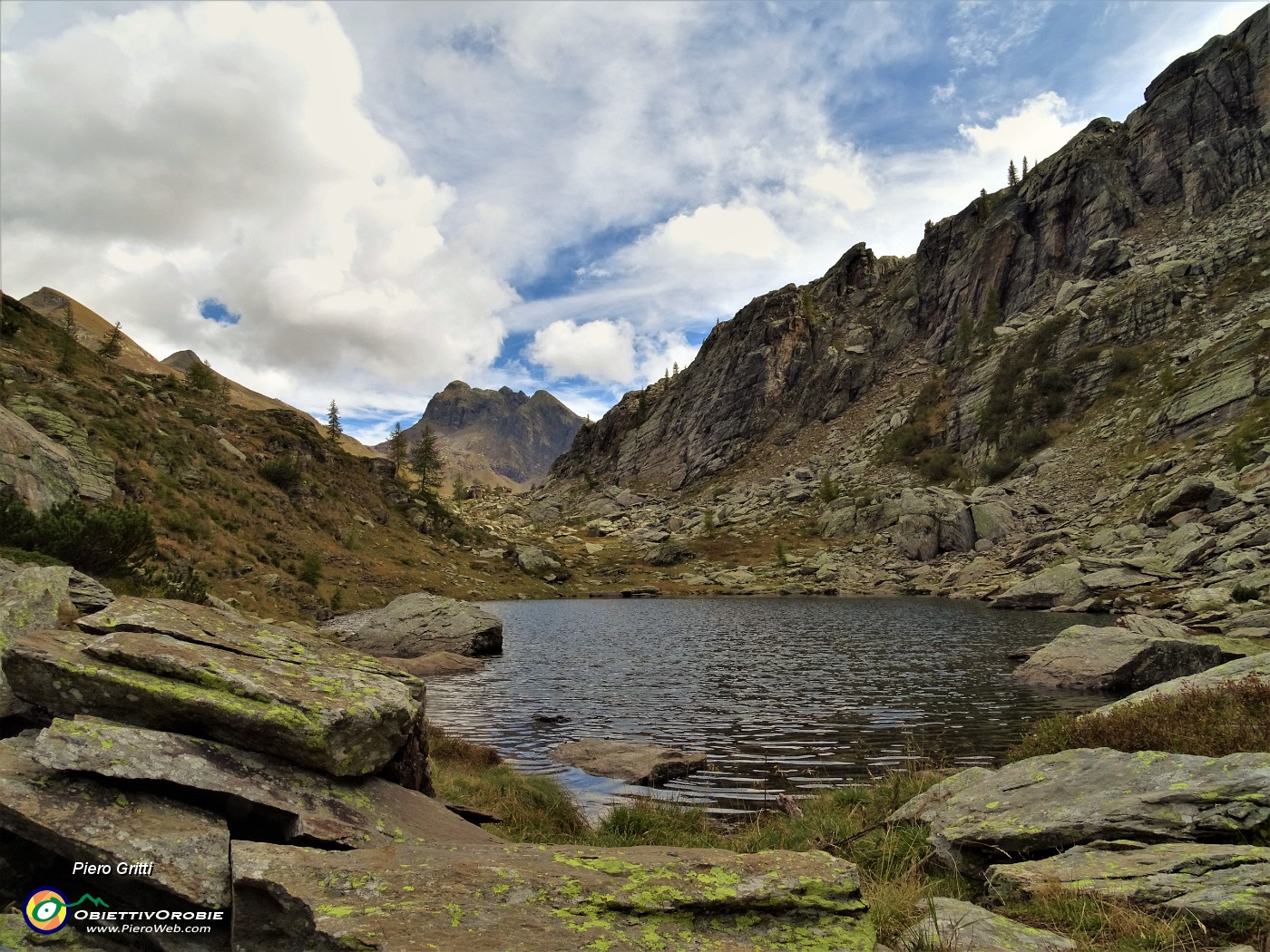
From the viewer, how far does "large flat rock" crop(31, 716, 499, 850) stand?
6.20 meters

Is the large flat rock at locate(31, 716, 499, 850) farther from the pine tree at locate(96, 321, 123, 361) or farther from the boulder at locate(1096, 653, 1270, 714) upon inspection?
the pine tree at locate(96, 321, 123, 361)

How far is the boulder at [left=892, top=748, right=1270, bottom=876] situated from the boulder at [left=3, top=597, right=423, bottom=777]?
8.51 m

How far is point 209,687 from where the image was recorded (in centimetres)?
759

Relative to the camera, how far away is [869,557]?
3851 inches

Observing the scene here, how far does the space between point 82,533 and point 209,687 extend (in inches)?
751

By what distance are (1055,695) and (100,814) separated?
30508 millimetres

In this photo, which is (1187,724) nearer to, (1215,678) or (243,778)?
(1215,678)

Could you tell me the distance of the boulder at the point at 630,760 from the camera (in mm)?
18234

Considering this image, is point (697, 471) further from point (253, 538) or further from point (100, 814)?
point (100, 814)

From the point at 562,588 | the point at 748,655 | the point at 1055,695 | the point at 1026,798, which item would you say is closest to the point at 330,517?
the point at 562,588

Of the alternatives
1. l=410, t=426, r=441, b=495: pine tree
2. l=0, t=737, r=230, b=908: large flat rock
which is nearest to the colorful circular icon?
l=0, t=737, r=230, b=908: large flat rock

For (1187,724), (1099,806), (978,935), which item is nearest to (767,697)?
(1187,724)

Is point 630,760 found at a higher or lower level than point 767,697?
lower

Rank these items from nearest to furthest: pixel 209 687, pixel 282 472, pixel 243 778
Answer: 1. pixel 243 778
2. pixel 209 687
3. pixel 282 472
